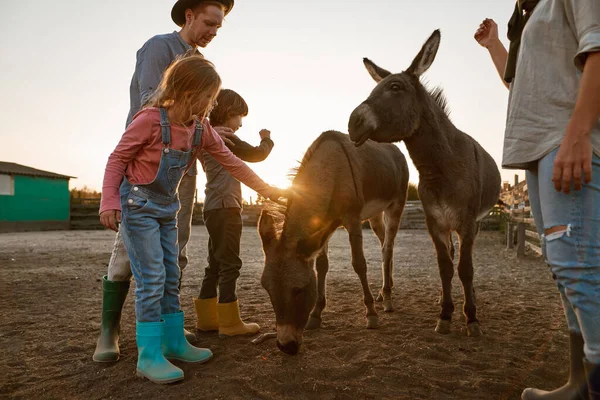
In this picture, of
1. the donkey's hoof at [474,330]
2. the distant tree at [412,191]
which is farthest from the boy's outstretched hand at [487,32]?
the distant tree at [412,191]

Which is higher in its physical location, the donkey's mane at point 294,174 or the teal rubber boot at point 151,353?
the donkey's mane at point 294,174

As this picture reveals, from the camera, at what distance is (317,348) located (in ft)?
11.2

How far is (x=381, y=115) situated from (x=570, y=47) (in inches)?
87.5

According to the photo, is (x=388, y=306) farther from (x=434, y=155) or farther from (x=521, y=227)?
(x=521, y=227)

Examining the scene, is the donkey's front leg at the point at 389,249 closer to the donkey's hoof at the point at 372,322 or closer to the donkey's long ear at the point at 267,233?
the donkey's hoof at the point at 372,322

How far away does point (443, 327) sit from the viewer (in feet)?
12.8

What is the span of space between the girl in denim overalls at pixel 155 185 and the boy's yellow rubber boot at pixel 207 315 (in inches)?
32.8

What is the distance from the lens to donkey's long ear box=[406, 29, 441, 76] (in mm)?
4066

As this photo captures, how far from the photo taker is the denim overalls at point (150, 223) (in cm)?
279

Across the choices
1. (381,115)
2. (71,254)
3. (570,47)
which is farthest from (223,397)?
(71,254)

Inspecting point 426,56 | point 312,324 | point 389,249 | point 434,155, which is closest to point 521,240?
point 389,249

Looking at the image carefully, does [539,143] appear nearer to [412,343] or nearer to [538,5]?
[538,5]

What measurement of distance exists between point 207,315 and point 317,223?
133 centimetres

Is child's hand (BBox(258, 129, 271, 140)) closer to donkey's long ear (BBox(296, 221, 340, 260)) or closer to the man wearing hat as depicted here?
the man wearing hat
